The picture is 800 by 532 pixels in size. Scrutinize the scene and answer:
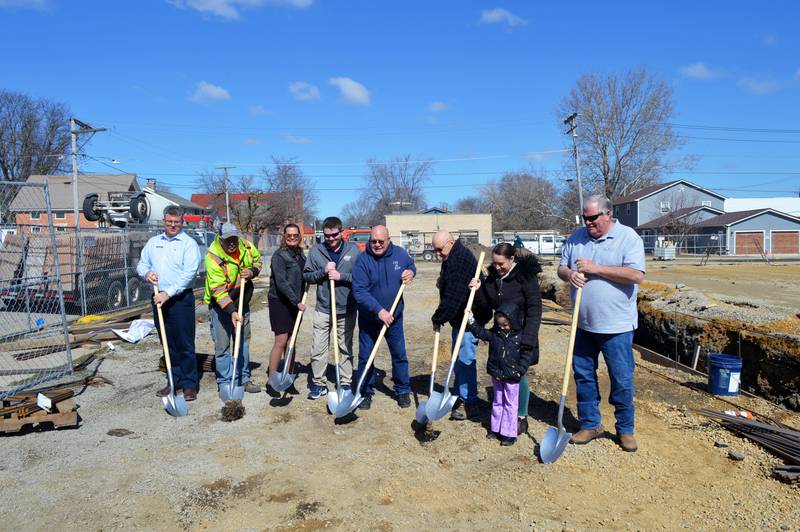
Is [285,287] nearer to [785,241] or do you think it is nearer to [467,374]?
[467,374]

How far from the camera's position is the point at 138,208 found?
16078 mm

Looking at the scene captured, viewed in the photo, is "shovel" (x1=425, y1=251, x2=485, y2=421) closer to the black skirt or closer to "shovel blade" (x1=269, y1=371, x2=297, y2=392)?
"shovel blade" (x1=269, y1=371, x2=297, y2=392)

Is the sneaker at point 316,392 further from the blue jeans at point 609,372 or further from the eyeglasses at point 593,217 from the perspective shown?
the eyeglasses at point 593,217

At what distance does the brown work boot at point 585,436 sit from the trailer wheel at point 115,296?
10547 mm

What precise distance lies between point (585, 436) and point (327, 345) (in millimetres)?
2673

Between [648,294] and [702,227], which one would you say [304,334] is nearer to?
[648,294]

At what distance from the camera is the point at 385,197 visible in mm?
72250

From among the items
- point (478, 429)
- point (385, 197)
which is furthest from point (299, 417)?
point (385, 197)

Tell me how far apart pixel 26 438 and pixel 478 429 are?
3.95 metres

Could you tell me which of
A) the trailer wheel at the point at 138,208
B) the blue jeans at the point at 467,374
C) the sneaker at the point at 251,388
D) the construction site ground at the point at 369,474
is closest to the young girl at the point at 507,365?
the construction site ground at the point at 369,474

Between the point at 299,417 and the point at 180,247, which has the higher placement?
the point at 180,247

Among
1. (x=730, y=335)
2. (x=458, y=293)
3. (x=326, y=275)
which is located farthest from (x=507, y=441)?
(x=730, y=335)

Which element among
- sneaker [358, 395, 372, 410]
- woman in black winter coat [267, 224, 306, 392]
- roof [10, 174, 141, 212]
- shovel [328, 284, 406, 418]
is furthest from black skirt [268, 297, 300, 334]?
roof [10, 174, 141, 212]

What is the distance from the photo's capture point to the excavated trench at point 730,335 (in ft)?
18.9
